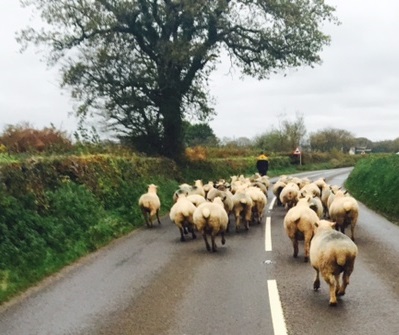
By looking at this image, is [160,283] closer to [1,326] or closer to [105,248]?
[1,326]

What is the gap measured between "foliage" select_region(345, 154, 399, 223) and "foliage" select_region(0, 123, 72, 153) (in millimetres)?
12023

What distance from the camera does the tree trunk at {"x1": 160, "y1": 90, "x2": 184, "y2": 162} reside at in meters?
27.5

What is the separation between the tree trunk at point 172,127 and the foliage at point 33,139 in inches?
305

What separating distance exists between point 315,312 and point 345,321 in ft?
1.65

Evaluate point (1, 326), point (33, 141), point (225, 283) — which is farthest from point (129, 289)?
point (33, 141)

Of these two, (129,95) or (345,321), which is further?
(129,95)

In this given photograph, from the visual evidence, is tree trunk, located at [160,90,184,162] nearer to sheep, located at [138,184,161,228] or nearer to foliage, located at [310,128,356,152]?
sheep, located at [138,184,161,228]

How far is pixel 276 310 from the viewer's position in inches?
277

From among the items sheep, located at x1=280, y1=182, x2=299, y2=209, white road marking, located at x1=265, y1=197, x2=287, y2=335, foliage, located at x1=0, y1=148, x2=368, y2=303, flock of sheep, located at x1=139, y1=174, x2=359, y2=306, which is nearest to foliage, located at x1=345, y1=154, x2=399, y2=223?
flock of sheep, located at x1=139, y1=174, x2=359, y2=306

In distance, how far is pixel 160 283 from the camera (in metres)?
8.79

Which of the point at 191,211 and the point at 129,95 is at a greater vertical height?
the point at 129,95

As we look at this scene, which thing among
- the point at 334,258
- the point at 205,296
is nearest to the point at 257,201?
the point at 205,296

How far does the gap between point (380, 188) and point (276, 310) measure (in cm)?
1582

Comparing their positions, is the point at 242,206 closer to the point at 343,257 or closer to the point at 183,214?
the point at 183,214
